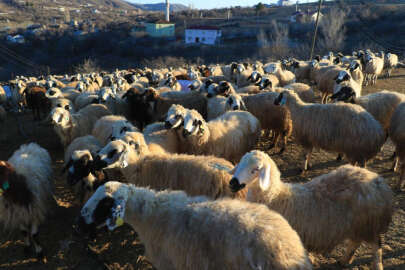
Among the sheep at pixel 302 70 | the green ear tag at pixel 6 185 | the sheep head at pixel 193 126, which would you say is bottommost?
the green ear tag at pixel 6 185

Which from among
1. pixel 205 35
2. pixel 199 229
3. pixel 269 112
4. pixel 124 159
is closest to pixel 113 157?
pixel 124 159

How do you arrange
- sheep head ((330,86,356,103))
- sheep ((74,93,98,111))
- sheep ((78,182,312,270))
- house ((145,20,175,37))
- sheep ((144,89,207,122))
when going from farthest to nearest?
house ((145,20,175,37)), sheep ((74,93,98,111)), sheep ((144,89,207,122)), sheep head ((330,86,356,103)), sheep ((78,182,312,270))

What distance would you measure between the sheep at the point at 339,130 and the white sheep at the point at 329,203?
7.88 ft

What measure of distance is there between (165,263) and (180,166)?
1661 mm

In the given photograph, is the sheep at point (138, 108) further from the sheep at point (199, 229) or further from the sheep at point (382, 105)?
the sheep at point (382, 105)

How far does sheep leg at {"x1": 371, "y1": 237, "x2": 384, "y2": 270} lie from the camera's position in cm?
359

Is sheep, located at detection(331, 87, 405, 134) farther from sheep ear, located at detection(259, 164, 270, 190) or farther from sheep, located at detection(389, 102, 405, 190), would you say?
sheep ear, located at detection(259, 164, 270, 190)

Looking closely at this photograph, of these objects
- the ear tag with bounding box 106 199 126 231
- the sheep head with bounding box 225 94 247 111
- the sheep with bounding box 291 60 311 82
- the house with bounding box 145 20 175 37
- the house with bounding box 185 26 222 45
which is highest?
the house with bounding box 145 20 175 37

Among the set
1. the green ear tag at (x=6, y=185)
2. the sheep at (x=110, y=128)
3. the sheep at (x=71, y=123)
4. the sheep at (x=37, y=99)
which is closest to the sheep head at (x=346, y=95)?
the sheep at (x=110, y=128)

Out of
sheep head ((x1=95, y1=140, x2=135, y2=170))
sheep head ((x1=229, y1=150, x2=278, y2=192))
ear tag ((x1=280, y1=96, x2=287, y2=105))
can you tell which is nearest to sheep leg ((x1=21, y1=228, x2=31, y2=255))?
sheep head ((x1=95, y1=140, x2=135, y2=170))

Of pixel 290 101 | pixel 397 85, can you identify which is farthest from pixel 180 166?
pixel 397 85

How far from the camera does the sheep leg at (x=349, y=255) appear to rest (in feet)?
12.6

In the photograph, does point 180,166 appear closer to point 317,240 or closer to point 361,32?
point 317,240

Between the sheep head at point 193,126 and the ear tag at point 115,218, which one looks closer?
the ear tag at point 115,218
